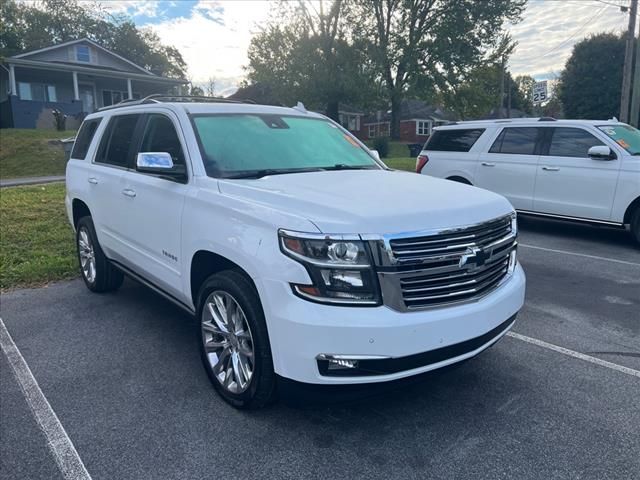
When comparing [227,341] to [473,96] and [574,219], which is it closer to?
[574,219]

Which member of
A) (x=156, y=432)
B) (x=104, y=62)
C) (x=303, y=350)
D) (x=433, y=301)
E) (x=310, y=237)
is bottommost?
(x=156, y=432)

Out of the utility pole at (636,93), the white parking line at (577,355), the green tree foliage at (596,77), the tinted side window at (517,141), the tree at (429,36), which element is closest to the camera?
the white parking line at (577,355)

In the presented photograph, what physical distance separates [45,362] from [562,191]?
7.80 meters

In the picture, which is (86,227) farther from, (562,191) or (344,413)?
(562,191)

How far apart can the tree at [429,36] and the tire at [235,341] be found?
1327 inches

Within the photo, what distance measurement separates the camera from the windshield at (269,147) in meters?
3.86

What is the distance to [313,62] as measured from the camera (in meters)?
33.9

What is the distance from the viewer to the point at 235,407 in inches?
130

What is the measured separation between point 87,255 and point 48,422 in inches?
114

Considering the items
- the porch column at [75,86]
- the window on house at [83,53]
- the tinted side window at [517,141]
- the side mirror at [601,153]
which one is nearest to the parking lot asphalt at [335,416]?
the side mirror at [601,153]

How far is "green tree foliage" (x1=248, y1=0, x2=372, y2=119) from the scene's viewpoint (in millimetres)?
33562

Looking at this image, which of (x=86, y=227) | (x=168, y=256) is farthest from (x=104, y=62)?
(x=168, y=256)

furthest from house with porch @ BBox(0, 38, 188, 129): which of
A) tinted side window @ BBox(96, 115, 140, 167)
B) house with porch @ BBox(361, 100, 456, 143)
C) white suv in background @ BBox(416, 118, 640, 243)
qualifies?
house with porch @ BBox(361, 100, 456, 143)

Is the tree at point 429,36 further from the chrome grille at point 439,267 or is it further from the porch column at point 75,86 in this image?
the chrome grille at point 439,267
